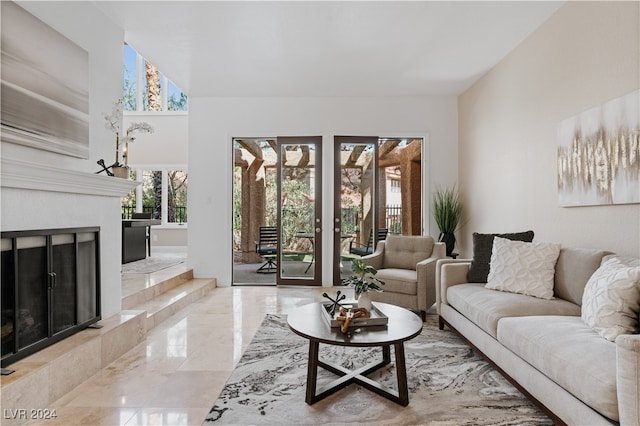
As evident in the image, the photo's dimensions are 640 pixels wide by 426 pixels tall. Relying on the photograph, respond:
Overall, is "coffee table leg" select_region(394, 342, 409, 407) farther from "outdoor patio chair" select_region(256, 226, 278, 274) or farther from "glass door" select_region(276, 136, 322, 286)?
"outdoor patio chair" select_region(256, 226, 278, 274)

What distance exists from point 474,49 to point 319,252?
3300mm

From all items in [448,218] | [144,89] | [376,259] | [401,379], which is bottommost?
[401,379]

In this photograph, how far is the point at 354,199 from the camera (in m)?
5.60

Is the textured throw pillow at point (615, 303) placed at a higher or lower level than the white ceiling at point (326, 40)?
lower

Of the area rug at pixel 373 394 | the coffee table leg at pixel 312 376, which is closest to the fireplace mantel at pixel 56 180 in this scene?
the area rug at pixel 373 394

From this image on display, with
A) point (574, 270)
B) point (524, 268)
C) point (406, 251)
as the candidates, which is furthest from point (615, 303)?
point (406, 251)

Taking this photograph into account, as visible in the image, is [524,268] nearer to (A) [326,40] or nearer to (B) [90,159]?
(A) [326,40]

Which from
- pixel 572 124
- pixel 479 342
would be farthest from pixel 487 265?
pixel 572 124

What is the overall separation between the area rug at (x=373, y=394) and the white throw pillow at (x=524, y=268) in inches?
24.3

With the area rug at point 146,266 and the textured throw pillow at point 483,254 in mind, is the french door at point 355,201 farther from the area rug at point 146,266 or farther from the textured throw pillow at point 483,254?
the area rug at point 146,266

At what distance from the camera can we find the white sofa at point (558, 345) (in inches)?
56.1

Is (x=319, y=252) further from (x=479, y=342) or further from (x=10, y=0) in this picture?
(x=10, y=0)

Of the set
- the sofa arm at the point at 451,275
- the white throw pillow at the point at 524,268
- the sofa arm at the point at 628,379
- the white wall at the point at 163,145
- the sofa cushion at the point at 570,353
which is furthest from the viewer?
the white wall at the point at 163,145

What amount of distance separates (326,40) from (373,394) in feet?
10.5
